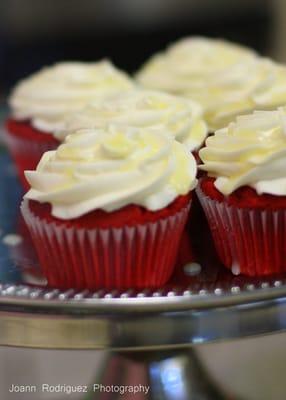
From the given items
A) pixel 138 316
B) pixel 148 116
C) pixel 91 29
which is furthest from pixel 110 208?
pixel 91 29

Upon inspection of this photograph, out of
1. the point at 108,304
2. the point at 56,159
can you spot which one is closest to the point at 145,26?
the point at 56,159

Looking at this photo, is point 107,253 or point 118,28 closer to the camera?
point 107,253

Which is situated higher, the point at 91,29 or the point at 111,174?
the point at 111,174

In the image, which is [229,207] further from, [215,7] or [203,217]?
[215,7]

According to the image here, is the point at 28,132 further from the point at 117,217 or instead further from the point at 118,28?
the point at 118,28

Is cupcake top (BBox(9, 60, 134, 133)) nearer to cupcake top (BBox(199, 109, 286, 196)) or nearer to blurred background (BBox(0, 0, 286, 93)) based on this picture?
cupcake top (BBox(199, 109, 286, 196))

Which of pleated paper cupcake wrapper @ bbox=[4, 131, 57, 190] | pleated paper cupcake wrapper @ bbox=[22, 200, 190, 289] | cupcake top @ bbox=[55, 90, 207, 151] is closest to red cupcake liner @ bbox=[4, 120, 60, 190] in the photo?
pleated paper cupcake wrapper @ bbox=[4, 131, 57, 190]
